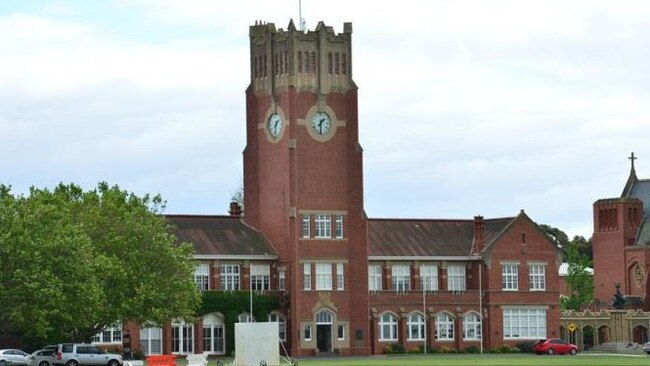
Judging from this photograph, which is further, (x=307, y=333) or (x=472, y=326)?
(x=472, y=326)

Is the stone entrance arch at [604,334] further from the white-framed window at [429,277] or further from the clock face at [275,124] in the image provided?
the clock face at [275,124]

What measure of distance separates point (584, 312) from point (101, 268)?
5268 centimetres

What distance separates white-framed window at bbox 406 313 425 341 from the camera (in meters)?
119

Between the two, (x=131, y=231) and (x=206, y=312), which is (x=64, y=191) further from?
(x=206, y=312)

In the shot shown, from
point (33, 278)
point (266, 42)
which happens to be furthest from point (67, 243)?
point (266, 42)

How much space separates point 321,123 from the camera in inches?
4550

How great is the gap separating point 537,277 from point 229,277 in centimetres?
2511

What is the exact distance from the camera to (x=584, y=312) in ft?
431

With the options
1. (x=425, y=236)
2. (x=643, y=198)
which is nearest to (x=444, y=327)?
(x=425, y=236)

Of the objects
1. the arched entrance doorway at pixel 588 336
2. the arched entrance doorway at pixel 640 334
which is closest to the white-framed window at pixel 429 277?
the arched entrance doorway at pixel 588 336

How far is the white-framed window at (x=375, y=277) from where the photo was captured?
119562 millimetres

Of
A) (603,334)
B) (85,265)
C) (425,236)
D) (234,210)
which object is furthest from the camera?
(603,334)

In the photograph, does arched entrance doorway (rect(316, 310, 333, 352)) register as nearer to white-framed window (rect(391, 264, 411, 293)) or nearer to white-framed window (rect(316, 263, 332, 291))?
white-framed window (rect(316, 263, 332, 291))

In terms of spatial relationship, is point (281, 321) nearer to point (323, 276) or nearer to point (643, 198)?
point (323, 276)
